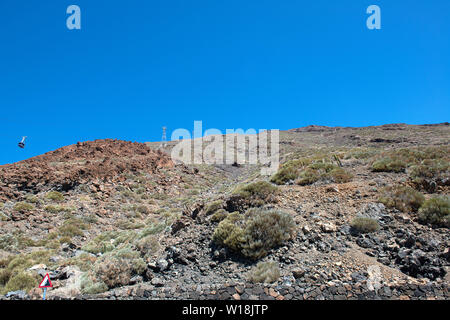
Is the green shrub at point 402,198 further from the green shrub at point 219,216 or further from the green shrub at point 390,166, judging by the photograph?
the green shrub at point 219,216

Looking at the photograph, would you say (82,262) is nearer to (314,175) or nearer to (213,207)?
(213,207)

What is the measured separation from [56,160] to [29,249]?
1417cm

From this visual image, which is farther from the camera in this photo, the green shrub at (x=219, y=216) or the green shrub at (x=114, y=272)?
the green shrub at (x=219, y=216)

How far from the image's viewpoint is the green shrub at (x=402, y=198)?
655 cm

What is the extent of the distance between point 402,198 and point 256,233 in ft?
15.3

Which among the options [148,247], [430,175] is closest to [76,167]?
[148,247]

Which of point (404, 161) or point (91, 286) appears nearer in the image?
point (91, 286)

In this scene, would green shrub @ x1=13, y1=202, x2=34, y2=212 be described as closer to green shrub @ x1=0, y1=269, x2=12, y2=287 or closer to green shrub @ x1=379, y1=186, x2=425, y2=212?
green shrub @ x1=0, y1=269, x2=12, y2=287

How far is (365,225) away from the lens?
6027 mm

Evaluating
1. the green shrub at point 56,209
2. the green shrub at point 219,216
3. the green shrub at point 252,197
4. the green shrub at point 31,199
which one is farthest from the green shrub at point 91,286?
the green shrub at point 31,199

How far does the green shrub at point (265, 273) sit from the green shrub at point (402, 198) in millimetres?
4288
